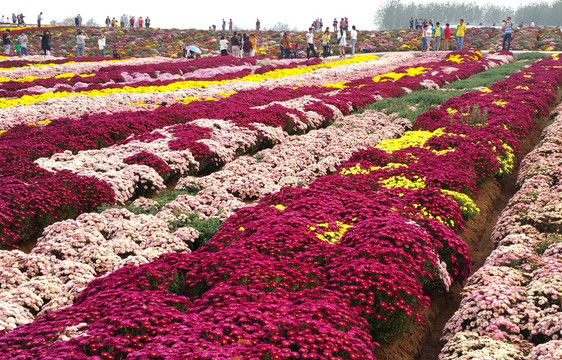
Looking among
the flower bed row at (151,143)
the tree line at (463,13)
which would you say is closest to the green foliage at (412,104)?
the flower bed row at (151,143)

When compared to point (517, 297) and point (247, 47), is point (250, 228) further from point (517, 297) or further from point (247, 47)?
point (247, 47)

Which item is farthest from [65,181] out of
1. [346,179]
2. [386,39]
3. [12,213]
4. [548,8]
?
[548,8]

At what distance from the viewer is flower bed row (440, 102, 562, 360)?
5.48 m

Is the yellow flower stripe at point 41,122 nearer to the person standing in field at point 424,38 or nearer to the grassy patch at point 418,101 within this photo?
the grassy patch at point 418,101

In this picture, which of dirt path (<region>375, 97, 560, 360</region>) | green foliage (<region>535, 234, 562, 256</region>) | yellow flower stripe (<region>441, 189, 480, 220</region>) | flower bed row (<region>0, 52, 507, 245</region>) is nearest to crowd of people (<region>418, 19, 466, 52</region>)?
flower bed row (<region>0, 52, 507, 245</region>)

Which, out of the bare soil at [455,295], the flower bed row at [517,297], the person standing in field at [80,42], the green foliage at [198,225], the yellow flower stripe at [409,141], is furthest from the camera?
the person standing in field at [80,42]

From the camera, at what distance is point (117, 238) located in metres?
8.05

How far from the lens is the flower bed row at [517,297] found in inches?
216

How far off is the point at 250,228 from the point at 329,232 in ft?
3.85

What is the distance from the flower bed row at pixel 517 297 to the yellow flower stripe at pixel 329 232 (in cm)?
184

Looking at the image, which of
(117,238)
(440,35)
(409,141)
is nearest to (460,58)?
(440,35)

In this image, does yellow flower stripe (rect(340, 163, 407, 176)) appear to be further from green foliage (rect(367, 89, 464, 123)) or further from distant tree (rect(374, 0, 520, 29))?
distant tree (rect(374, 0, 520, 29))

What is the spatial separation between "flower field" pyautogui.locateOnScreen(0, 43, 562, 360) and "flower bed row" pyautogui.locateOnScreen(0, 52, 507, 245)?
48mm

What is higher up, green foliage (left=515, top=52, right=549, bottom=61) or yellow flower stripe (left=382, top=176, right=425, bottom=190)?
green foliage (left=515, top=52, right=549, bottom=61)
